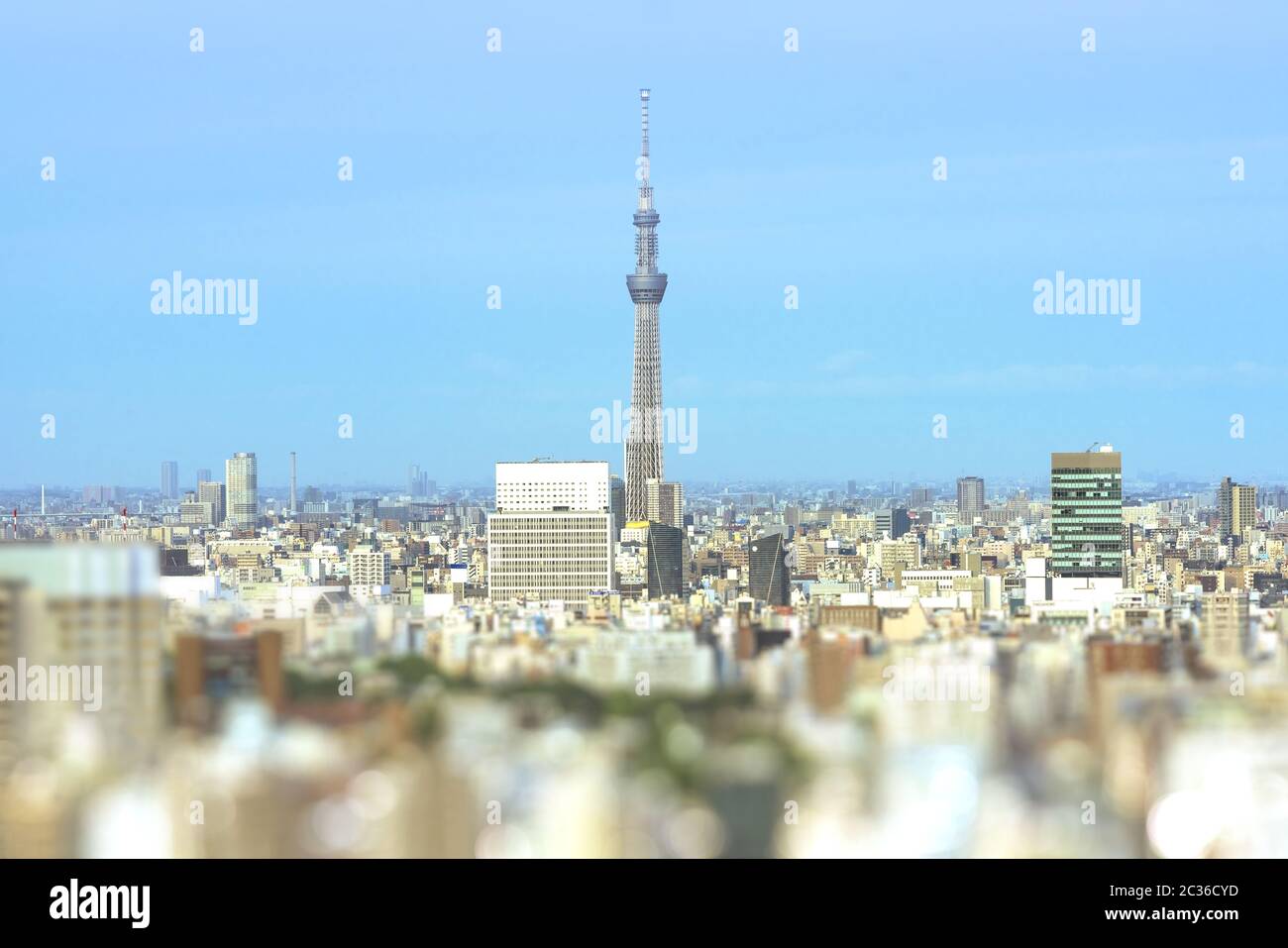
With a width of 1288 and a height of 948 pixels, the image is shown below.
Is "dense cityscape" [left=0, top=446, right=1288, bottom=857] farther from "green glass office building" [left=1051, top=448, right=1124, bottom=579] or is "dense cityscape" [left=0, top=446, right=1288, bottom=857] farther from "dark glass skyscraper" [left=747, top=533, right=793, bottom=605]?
"green glass office building" [left=1051, top=448, right=1124, bottom=579]

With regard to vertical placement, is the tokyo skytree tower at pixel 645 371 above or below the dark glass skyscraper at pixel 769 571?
above

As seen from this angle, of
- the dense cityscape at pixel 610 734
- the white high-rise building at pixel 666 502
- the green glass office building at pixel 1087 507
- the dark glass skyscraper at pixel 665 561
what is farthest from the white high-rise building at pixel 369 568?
the dense cityscape at pixel 610 734

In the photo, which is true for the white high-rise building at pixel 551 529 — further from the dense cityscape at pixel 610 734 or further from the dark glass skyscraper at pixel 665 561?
the dense cityscape at pixel 610 734

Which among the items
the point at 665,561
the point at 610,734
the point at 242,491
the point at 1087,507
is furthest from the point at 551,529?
the point at 610,734
